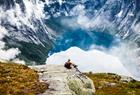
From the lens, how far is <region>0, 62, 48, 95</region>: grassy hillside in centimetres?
A: 5612

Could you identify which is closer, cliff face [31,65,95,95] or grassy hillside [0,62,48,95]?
cliff face [31,65,95,95]

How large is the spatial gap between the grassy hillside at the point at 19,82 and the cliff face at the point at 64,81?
1.06m

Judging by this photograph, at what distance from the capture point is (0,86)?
2323 inches

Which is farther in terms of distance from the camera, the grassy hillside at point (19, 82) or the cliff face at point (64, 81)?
the grassy hillside at point (19, 82)

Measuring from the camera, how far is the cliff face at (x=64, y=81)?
53.7 meters

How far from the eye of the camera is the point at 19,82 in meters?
60.2

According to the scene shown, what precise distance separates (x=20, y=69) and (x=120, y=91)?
2378 inches

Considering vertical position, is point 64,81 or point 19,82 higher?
point 19,82

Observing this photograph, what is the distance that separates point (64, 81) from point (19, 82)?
7.61 meters

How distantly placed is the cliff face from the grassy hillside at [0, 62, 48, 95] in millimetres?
1063

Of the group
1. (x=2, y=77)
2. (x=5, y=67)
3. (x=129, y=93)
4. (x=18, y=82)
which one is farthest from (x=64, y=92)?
(x=129, y=93)

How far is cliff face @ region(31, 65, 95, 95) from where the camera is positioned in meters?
53.7

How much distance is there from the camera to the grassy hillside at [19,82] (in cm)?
5612

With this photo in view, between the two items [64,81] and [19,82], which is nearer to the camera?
[64,81]
